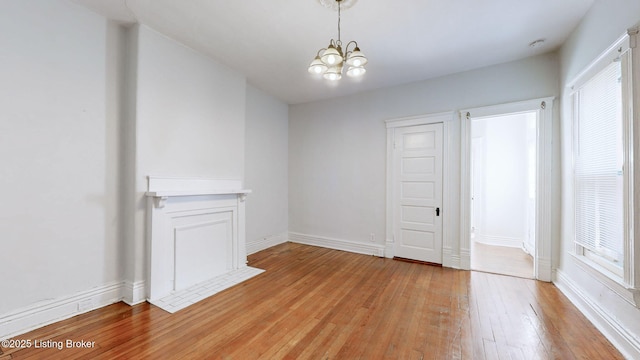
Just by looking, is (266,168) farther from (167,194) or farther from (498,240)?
(498,240)

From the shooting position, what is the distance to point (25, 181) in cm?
211

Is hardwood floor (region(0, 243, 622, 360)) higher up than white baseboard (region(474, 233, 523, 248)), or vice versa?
white baseboard (region(474, 233, 523, 248))

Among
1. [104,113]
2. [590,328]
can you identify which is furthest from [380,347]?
[104,113]

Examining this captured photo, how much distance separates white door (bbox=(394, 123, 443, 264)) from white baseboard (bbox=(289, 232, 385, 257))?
0.37 m

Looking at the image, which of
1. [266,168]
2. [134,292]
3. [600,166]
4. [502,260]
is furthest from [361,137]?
[134,292]

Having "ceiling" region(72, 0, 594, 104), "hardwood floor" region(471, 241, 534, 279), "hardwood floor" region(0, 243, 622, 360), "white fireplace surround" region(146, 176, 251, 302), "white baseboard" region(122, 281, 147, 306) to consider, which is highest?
"ceiling" region(72, 0, 594, 104)

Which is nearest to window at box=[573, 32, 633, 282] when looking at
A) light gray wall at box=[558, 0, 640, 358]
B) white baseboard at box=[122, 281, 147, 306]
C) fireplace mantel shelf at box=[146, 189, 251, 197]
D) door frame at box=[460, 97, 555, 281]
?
light gray wall at box=[558, 0, 640, 358]

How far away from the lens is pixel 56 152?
7.45ft

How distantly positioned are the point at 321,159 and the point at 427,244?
2390mm

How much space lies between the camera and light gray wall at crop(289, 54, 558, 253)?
3404 millimetres

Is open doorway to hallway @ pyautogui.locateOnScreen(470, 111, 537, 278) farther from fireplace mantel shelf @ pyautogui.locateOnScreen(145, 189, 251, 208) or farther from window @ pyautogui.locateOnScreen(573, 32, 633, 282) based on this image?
fireplace mantel shelf @ pyautogui.locateOnScreen(145, 189, 251, 208)

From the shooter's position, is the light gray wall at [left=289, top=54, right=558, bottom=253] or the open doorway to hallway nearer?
Result: the light gray wall at [left=289, top=54, right=558, bottom=253]

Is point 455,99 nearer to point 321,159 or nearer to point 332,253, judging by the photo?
point 321,159

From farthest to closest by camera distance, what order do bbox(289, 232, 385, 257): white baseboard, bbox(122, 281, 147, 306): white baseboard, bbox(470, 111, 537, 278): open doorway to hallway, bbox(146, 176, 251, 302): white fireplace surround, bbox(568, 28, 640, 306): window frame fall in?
bbox(470, 111, 537, 278): open doorway to hallway < bbox(289, 232, 385, 257): white baseboard < bbox(146, 176, 251, 302): white fireplace surround < bbox(122, 281, 147, 306): white baseboard < bbox(568, 28, 640, 306): window frame
